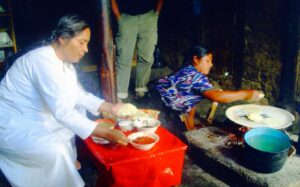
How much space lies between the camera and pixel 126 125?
4391 millimetres

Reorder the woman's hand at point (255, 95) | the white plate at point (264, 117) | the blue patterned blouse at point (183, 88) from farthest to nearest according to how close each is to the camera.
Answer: the blue patterned blouse at point (183, 88)
the woman's hand at point (255, 95)
the white plate at point (264, 117)

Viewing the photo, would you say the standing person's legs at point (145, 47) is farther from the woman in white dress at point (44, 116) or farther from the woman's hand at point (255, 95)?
the woman in white dress at point (44, 116)

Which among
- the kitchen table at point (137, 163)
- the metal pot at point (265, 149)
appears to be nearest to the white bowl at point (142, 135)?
the kitchen table at point (137, 163)

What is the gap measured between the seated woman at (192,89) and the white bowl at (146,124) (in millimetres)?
919

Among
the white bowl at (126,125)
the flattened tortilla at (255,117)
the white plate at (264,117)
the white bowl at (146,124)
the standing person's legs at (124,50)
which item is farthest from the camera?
the standing person's legs at (124,50)

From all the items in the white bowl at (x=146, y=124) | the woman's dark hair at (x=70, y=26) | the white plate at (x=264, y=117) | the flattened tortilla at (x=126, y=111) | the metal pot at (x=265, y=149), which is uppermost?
the woman's dark hair at (x=70, y=26)

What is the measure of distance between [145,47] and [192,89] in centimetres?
252

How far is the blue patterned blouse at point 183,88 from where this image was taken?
5.03 metres

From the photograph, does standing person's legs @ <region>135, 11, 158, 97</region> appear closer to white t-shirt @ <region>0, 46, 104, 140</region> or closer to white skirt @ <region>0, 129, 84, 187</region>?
white t-shirt @ <region>0, 46, 104, 140</region>

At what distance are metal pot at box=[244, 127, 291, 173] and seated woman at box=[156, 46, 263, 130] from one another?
0.63 m

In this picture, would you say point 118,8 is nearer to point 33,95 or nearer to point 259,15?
point 259,15

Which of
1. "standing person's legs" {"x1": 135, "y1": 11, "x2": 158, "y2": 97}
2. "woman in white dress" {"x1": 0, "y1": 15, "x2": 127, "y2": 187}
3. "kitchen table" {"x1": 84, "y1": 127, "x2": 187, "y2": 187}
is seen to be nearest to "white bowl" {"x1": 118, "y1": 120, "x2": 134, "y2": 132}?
"kitchen table" {"x1": 84, "y1": 127, "x2": 187, "y2": 187}

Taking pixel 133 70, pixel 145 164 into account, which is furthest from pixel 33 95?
pixel 133 70

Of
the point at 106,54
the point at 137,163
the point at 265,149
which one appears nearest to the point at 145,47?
the point at 106,54
